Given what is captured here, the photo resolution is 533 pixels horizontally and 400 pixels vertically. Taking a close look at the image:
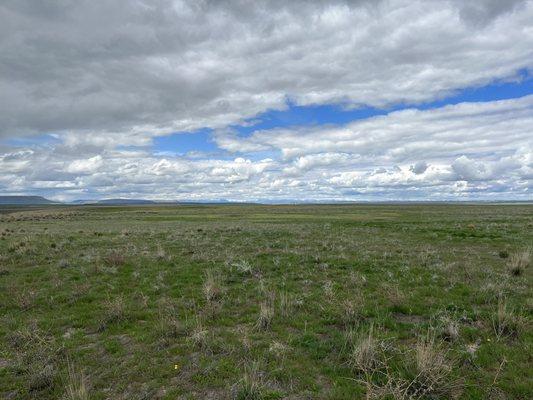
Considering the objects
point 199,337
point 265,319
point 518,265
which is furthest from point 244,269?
point 518,265

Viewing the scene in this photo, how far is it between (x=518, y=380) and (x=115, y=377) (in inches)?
280

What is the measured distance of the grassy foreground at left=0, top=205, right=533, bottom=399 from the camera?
21.4 feet

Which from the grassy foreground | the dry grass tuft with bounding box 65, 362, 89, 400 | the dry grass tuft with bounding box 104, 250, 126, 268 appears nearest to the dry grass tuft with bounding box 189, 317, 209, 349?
the grassy foreground

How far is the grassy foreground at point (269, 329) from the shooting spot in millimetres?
6516

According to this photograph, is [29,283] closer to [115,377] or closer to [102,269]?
[102,269]

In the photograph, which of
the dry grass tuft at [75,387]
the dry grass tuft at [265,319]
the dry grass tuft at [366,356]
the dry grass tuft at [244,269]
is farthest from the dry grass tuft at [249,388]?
the dry grass tuft at [244,269]

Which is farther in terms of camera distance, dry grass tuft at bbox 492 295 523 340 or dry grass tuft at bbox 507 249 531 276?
dry grass tuft at bbox 507 249 531 276

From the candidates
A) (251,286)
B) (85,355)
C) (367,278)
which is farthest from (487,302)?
(85,355)

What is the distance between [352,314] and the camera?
9.60m

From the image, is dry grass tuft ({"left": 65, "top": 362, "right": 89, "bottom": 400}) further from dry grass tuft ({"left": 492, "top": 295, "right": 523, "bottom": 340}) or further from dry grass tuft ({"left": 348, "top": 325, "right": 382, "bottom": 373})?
dry grass tuft ({"left": 492, "top": 295, "right": 523, "bottom": 340})

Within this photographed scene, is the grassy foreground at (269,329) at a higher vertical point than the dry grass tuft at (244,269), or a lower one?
lower

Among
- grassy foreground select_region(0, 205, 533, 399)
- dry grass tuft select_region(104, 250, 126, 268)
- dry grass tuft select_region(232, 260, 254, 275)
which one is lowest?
grassy foreground select_region(0, 205, 533, 399)

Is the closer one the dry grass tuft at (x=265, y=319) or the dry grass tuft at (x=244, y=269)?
the dry grass tuft at (x=265, y=319)

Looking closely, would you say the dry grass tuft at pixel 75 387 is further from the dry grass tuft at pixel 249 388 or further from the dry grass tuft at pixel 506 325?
the dry grass tuft at pixel 506 325
